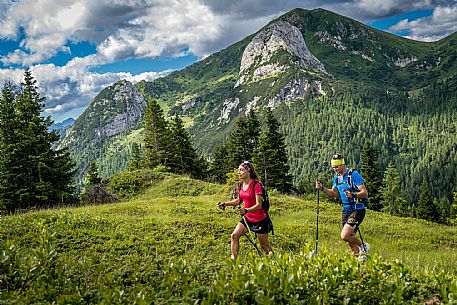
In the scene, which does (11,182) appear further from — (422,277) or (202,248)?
(422,277)

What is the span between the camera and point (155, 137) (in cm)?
4612

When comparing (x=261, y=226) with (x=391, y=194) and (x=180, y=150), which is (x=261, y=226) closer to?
(x=180, y=150)

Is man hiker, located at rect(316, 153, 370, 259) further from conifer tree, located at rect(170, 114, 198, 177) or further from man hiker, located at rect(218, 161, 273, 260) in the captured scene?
conifer tree, located at rect(170, 114, 198, 177)

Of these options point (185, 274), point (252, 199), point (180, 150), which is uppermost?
point (180, 150)

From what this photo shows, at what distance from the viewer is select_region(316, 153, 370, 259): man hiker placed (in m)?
8.73

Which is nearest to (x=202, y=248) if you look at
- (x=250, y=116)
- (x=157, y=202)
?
(x=157, y=202)

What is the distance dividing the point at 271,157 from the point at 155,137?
16.1m

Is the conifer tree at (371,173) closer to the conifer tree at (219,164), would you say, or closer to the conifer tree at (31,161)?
the conifer tree at (219,164)

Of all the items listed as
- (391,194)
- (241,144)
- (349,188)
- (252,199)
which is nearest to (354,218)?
(349,188)

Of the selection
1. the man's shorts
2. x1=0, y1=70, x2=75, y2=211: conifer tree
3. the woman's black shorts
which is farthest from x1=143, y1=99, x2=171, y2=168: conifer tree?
the man's shorts

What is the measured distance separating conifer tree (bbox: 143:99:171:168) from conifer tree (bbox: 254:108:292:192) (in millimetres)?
13046

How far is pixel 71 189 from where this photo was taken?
105 ft

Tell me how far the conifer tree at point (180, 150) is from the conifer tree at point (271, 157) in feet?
38.7

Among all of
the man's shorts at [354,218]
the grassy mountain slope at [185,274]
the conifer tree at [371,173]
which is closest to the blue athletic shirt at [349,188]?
the man's shorts at [354,218]
